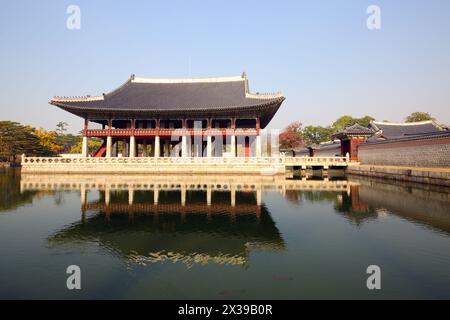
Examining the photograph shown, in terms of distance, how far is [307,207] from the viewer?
45.8 feet

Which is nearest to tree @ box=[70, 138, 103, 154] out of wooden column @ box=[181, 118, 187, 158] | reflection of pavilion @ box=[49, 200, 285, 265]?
wooden column @ box=[181, 118, 187, 158]

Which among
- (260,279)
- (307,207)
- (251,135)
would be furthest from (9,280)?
(251,135)

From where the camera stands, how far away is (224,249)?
7594mm

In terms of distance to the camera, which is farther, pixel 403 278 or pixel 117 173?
pixel 117 173

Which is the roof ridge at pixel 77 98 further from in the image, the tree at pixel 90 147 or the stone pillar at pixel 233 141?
the tree at pixel 90 147

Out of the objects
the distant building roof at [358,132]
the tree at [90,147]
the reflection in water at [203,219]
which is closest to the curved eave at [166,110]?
the distant building roof at [358,132]

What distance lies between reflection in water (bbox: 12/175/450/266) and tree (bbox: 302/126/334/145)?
219 feet

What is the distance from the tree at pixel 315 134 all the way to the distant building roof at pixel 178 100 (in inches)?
1862

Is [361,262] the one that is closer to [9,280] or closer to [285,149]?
[9,280]

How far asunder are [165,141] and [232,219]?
3030cm

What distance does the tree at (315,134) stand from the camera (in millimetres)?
81694

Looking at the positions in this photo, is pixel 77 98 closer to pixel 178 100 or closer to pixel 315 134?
pixel 178 100

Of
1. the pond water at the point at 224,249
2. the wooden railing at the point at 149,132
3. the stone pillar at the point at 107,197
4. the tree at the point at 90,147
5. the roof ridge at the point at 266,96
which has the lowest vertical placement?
the pond water at the point at 224,249

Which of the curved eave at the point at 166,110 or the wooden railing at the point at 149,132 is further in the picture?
the wooden railing at the point at 149,132
